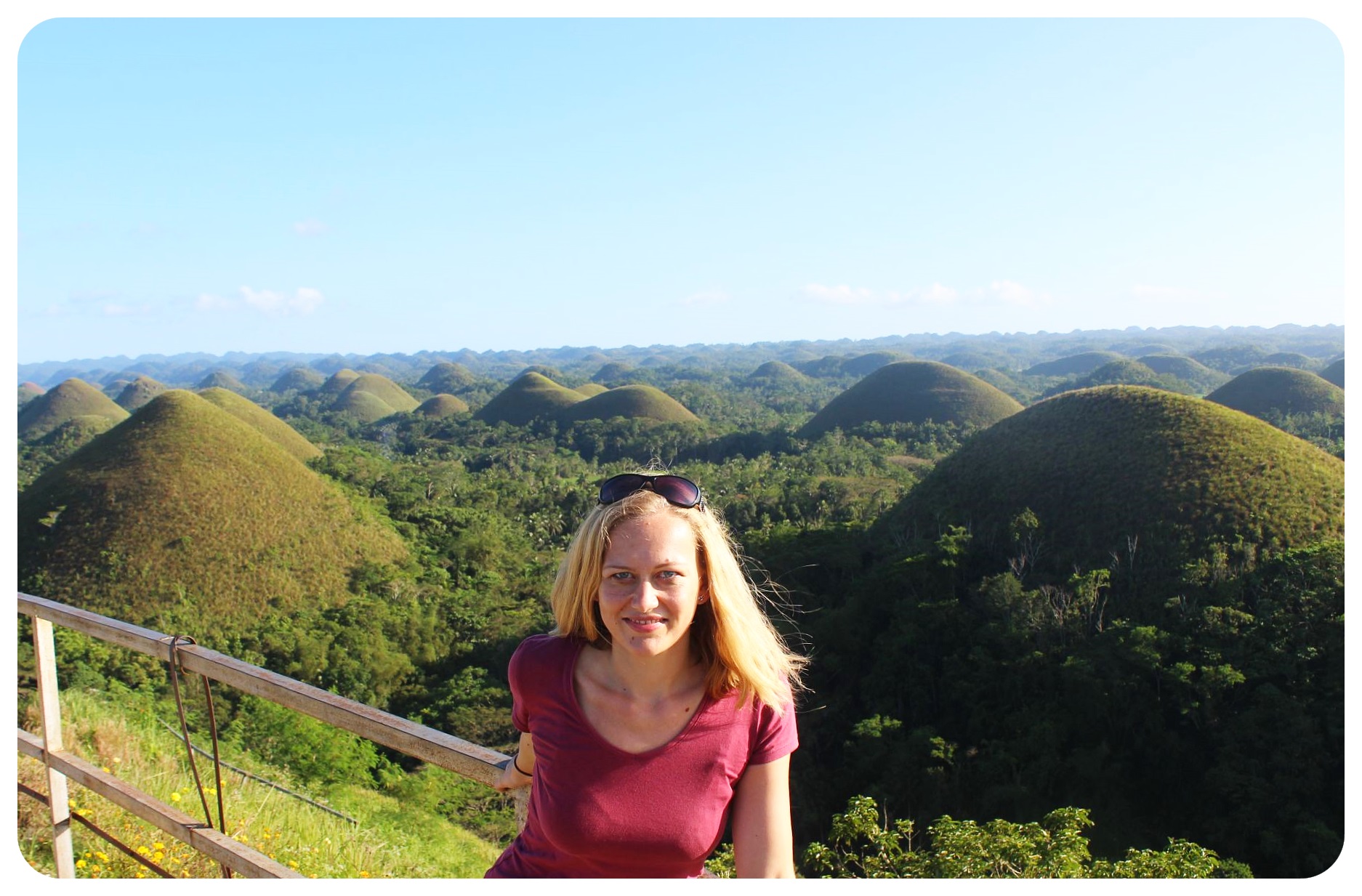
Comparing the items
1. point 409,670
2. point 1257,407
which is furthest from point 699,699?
point 1257,407

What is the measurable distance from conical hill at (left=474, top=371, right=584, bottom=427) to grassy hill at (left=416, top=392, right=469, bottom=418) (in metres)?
6.00

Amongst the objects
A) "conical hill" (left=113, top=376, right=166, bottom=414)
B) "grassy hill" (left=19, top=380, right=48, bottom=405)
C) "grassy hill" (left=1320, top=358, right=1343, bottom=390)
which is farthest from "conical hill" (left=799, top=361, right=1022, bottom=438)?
"grassy hill" (left=19, top=380, right=48, bottom=405)

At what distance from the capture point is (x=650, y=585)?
1952mm

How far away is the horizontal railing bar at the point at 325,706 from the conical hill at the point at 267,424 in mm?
42331

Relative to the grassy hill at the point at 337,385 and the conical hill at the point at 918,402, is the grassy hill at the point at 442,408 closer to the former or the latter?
the grassy hill at the point at 337,385

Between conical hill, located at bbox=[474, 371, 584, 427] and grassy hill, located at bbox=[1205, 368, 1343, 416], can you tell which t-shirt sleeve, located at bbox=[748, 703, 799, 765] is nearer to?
grassy hill, located at bbox=[1205, 368, 1343, 416]

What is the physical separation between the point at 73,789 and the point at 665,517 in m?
3.44

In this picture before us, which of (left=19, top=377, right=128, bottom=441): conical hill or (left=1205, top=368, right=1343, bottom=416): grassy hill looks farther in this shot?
(left=19, top=377, right=128, bottom=441): conical hill

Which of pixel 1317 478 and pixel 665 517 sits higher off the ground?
pixel 665 517

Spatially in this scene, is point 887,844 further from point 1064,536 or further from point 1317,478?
point 1317,478

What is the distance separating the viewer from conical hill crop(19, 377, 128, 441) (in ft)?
227

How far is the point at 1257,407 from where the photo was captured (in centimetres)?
5200

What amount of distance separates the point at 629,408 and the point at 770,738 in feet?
208

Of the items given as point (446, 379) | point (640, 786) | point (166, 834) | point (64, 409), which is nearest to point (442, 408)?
point (64, 409)
